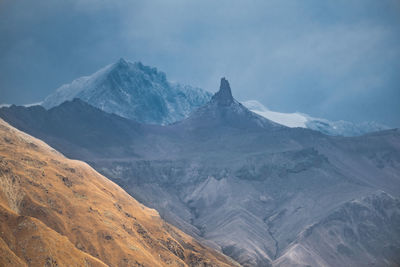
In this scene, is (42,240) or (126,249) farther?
(126,249)

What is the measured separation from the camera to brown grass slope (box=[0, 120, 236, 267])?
5408 inches

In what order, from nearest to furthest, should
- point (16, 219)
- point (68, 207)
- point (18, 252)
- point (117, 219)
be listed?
point (18, 252) < point (16, 219) < point (68, 207) < point (117, 219)

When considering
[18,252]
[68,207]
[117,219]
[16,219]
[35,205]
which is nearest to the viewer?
[18,252]

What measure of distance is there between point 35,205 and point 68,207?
1457 cm

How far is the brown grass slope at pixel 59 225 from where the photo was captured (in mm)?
137375

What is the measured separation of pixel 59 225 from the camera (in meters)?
165

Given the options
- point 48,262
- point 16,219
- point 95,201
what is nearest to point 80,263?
point 48,262

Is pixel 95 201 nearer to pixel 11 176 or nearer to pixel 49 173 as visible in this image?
pixel 49 173

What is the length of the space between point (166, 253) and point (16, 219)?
225 feet

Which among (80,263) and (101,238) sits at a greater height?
(101,238)

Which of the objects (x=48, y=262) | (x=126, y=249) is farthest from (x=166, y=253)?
(x=48, y=262)

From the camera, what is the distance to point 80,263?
471 feet

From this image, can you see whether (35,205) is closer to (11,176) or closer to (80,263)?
(11,176)

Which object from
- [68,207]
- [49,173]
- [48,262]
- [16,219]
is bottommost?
[48,262]
